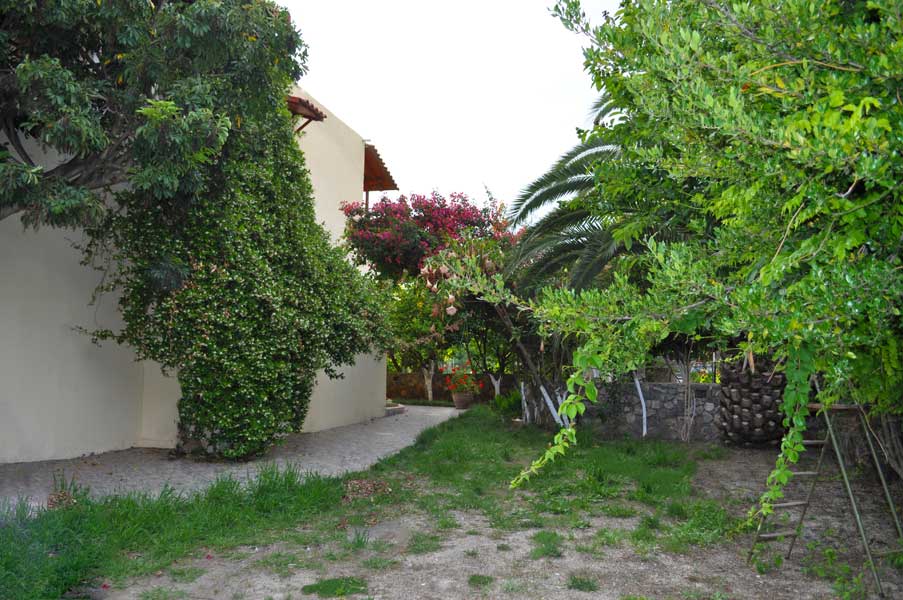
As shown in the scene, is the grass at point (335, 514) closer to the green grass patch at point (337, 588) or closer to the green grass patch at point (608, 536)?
the green grass patch at point (608, 536)

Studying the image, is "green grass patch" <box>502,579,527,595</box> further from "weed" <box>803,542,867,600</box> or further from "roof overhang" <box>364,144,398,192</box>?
"roof overhang" <box>364,144,398,192</box>

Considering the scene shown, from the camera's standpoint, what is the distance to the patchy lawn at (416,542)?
4.29 m

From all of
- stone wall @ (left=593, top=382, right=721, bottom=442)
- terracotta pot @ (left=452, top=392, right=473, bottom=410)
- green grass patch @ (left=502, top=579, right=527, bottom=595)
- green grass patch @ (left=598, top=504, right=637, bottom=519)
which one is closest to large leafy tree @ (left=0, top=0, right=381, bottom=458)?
stone wall @ (left=593, top=382, right=721, bottom=442)

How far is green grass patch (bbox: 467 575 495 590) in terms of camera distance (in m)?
4.36

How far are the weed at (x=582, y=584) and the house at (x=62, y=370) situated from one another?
6514 mm

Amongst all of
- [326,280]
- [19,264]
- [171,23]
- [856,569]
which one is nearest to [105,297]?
[19,264]

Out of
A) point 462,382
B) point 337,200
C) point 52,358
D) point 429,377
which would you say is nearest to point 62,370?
point 52,358

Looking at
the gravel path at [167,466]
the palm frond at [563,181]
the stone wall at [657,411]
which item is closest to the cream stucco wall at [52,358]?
the gravel path at [167,466]

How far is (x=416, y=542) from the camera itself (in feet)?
17.4

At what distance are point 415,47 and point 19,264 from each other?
5.98 meters

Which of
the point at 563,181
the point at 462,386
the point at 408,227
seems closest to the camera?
the point at 563,181

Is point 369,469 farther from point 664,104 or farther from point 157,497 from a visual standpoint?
point 664,104

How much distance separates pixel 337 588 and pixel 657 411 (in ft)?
25.6

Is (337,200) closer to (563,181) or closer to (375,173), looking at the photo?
(375,173)
